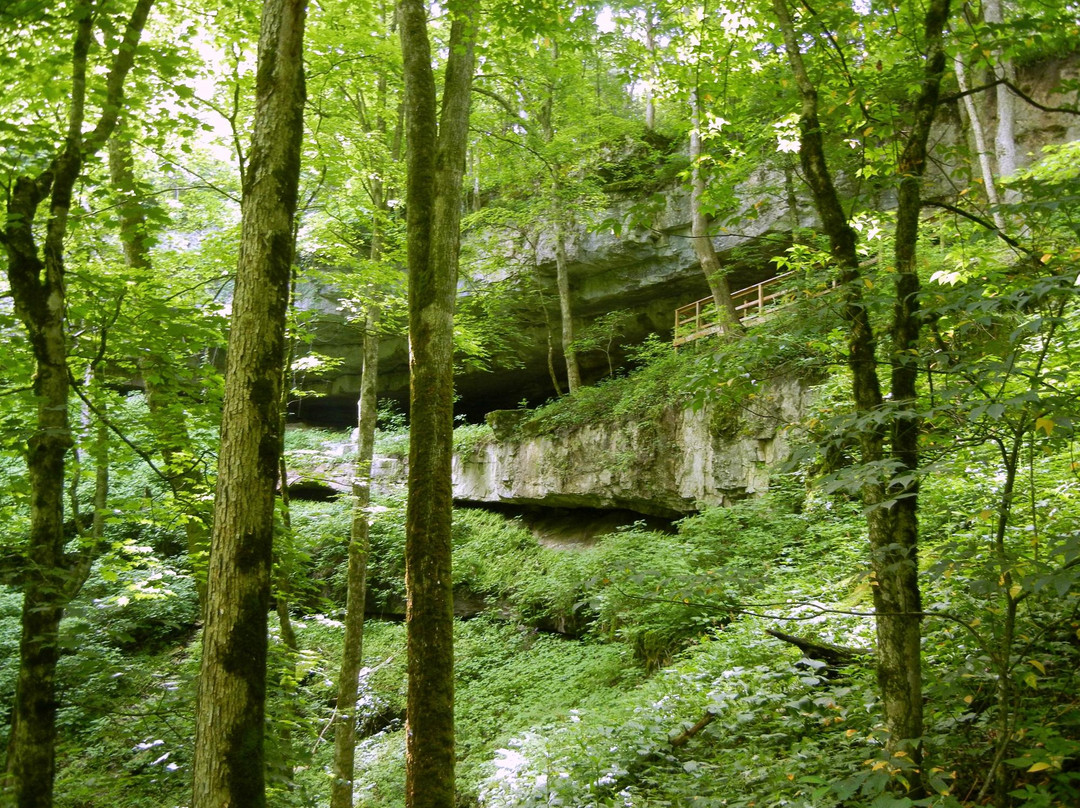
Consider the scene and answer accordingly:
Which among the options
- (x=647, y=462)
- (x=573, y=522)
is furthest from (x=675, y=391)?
(x=573, y=522)

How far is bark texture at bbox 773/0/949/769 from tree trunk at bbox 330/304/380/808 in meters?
5.51

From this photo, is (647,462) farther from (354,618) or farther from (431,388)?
(431,388)

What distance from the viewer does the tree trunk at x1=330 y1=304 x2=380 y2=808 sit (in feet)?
22.2

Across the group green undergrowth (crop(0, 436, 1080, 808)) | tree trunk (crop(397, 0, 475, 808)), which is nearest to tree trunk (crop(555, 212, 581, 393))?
green undergrowth (crop(0, 436, 1080, 808))

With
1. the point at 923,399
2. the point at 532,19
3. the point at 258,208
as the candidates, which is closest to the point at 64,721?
the point at 258,208

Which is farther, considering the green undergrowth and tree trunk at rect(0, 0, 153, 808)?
tree trunk at rect(0, 0, 153, 808)

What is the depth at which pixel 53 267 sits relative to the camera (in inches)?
151

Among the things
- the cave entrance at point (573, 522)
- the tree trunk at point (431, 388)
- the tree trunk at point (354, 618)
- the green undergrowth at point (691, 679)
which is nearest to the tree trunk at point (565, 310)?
the cave entrance at point (573, 522)

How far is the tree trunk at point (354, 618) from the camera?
22.2ft

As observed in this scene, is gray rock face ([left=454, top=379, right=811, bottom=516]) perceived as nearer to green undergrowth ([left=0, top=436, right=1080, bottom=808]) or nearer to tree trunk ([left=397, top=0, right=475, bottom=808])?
green undergrowth ([left=0, top=436, right=1080, bottom=808])

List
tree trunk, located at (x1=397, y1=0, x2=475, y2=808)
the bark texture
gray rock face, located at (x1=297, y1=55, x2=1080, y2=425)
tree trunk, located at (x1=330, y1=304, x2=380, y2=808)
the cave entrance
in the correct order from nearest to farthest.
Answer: the bark texture < tree trunk, located at (x1=397, y1=0, x2=475, y2=808) < tree trunk, located at (x1=330, y1=304, x2=380, y2=808) < the cave entrance < gray rock face, located at (x1=297, y1=55, x2=1080, y2=425)

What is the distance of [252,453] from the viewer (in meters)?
3.02

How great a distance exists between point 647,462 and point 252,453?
28.5 feet

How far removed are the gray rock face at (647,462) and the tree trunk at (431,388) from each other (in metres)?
4.46
